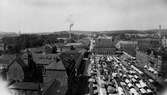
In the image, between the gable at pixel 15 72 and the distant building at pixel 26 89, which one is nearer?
the distant building at pixel 26 89

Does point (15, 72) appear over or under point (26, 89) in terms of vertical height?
over

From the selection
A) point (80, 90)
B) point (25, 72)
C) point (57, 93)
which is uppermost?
point (25, 72)

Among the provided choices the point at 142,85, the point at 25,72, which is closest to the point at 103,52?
the point at 142,85

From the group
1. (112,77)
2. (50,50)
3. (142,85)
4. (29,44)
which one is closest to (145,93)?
(142,85)

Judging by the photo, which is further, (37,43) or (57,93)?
(37,43)

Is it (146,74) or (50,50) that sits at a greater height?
(50,50)

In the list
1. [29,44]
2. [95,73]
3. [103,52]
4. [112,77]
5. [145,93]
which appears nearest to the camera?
[145,93]

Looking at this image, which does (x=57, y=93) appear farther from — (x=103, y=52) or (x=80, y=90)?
(x=103, y=52)

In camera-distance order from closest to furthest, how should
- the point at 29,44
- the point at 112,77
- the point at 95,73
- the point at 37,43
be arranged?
the point at 112,77 → the point at 95,73 → the point at 29,44 → the point at 37,43

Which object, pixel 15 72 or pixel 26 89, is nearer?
pixel 26 89

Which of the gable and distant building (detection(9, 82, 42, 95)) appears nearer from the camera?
distant building (detection(9, 82, 42, 95))
